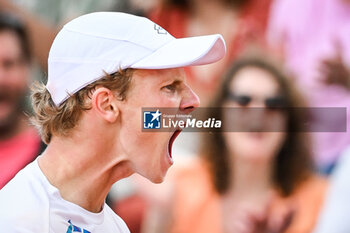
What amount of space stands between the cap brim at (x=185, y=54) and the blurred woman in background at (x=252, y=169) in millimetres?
1448

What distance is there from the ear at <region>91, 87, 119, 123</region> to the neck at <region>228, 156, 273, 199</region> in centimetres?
169

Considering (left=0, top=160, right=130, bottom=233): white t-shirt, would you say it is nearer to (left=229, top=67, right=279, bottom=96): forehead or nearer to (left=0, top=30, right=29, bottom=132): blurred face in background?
(left=229, top=67, right=279, bottom=96): forehead

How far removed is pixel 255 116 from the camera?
3186 mm

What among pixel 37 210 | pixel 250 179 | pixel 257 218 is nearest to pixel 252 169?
pixel 250 179

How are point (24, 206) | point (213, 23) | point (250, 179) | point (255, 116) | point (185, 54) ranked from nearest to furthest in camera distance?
point (24, 206), point (185, 54), point (255, 116), point (250, 179), point (213, 23)

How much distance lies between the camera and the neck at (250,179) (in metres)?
3.26

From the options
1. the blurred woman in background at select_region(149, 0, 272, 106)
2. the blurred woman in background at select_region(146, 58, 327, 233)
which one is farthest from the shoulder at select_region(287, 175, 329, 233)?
the blurred woman in background at select_region(149, 0, 272, 106)

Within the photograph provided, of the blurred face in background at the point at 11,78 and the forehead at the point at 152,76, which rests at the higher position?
the blurred face in background at the point at 11,78

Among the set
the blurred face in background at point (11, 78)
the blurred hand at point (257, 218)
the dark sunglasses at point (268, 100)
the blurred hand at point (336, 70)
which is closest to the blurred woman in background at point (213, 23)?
the dark sunglasses at point (268, 100)

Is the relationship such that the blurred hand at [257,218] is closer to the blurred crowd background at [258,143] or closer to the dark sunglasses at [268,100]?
the blurred crowd background at [258,143]

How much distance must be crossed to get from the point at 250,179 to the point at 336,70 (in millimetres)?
640

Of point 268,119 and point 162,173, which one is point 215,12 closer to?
point 268,119

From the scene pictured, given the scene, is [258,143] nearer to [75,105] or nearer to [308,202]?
[308,202]

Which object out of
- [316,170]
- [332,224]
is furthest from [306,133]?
[332,224]
